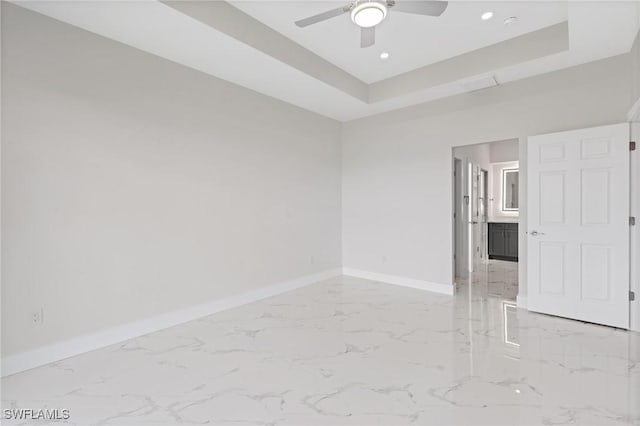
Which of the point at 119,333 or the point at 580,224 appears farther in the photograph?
the point at 580,224

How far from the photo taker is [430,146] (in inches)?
188

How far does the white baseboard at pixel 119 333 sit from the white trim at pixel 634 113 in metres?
4.36

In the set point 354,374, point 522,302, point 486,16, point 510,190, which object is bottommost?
point 354,374

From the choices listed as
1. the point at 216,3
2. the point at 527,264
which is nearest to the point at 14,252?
the point at 216,3

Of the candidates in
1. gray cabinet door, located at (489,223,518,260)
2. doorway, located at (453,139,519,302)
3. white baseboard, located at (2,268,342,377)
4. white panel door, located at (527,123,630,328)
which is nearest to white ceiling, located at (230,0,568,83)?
white panel door, located at (527,123,630,328)

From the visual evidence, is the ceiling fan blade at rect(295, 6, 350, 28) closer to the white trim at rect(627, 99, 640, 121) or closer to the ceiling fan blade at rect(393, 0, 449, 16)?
the ceiling fan blade at rect(393, 0, 449, 16)

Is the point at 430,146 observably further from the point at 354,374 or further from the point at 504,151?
the point at 504,151

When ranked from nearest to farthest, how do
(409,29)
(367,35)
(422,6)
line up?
(422,6)
(367,35)
(409,29)

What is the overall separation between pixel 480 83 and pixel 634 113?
150 cm

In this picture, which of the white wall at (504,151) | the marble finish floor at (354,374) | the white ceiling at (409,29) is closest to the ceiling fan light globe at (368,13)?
the white ceiling at (409,29)

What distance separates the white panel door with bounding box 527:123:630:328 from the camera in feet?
10.8

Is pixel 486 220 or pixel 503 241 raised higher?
pixel 486 220

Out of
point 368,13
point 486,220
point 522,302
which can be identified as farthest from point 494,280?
point 368,13

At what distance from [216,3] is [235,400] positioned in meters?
3.15
